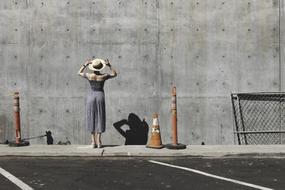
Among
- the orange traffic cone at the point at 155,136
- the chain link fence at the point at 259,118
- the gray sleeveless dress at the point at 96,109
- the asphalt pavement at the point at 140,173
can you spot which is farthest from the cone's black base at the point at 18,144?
the chain link fence at the point at 259,118

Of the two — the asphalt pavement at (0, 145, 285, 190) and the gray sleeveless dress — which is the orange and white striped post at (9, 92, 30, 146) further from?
the gray sleeveless dress

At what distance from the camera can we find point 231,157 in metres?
11.1

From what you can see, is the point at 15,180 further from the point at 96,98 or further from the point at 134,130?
the point at 134,130

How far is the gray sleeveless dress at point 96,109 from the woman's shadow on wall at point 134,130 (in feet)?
3.71

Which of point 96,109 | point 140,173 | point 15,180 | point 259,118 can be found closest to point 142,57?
point 96,109

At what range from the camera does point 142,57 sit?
41.6 feet

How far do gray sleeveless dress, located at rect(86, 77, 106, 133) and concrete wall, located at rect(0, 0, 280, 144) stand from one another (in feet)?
3.56

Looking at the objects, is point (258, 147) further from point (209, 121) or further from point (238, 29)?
point (238, 29)

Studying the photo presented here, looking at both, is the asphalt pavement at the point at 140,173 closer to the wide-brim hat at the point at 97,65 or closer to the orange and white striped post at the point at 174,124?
the orange and white striped post at the point at 174,124

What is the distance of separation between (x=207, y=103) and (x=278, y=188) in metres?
4.73

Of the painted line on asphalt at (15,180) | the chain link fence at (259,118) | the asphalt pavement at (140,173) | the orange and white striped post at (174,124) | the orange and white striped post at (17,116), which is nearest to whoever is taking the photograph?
the painted line on asphalt at (15,180)

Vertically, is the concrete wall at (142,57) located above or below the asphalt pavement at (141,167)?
above

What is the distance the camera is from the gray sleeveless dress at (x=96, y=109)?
11617 millimetres

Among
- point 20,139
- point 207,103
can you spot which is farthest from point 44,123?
point 207,103
